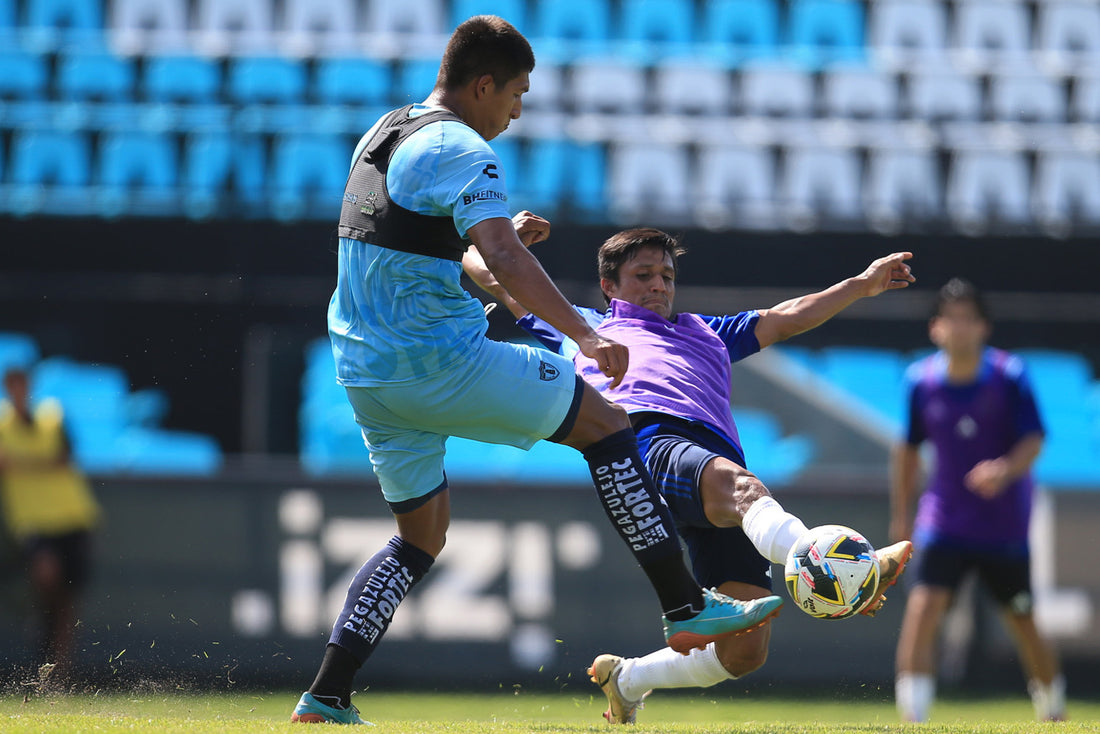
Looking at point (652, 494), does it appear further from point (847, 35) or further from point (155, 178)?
point (847, 35)

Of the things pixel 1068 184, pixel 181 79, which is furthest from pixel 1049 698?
pixel 181 79

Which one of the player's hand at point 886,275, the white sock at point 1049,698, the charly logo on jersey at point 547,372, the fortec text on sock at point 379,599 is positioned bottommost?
the white sock at point 1049,698

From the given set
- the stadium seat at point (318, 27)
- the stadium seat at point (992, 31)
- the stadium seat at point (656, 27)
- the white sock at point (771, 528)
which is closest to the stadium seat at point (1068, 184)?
the stadium seat at point (992, 31)

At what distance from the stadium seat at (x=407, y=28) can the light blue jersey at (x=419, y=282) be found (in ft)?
34.9

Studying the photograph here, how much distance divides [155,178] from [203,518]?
6.15 meters

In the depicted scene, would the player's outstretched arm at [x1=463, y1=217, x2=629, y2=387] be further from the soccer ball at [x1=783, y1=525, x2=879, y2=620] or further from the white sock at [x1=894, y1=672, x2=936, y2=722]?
the white sock at [x1=894, y1=672, x2=936, y2=722]

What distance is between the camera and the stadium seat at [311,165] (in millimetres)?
12508

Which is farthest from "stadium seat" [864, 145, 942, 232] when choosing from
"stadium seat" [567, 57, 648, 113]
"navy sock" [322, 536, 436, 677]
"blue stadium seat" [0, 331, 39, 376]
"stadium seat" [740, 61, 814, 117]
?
"navy sock" [322, 536, 436, 677]

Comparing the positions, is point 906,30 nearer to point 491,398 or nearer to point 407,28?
point 407,28

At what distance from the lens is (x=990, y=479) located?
6.63m

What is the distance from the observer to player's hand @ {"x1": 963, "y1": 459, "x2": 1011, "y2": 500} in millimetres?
6625

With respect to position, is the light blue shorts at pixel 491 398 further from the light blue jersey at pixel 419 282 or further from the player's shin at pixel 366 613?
the player's shin at pixel 366 613

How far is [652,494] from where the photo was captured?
12.6ft

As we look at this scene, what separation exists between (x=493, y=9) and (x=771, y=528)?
11442mm
